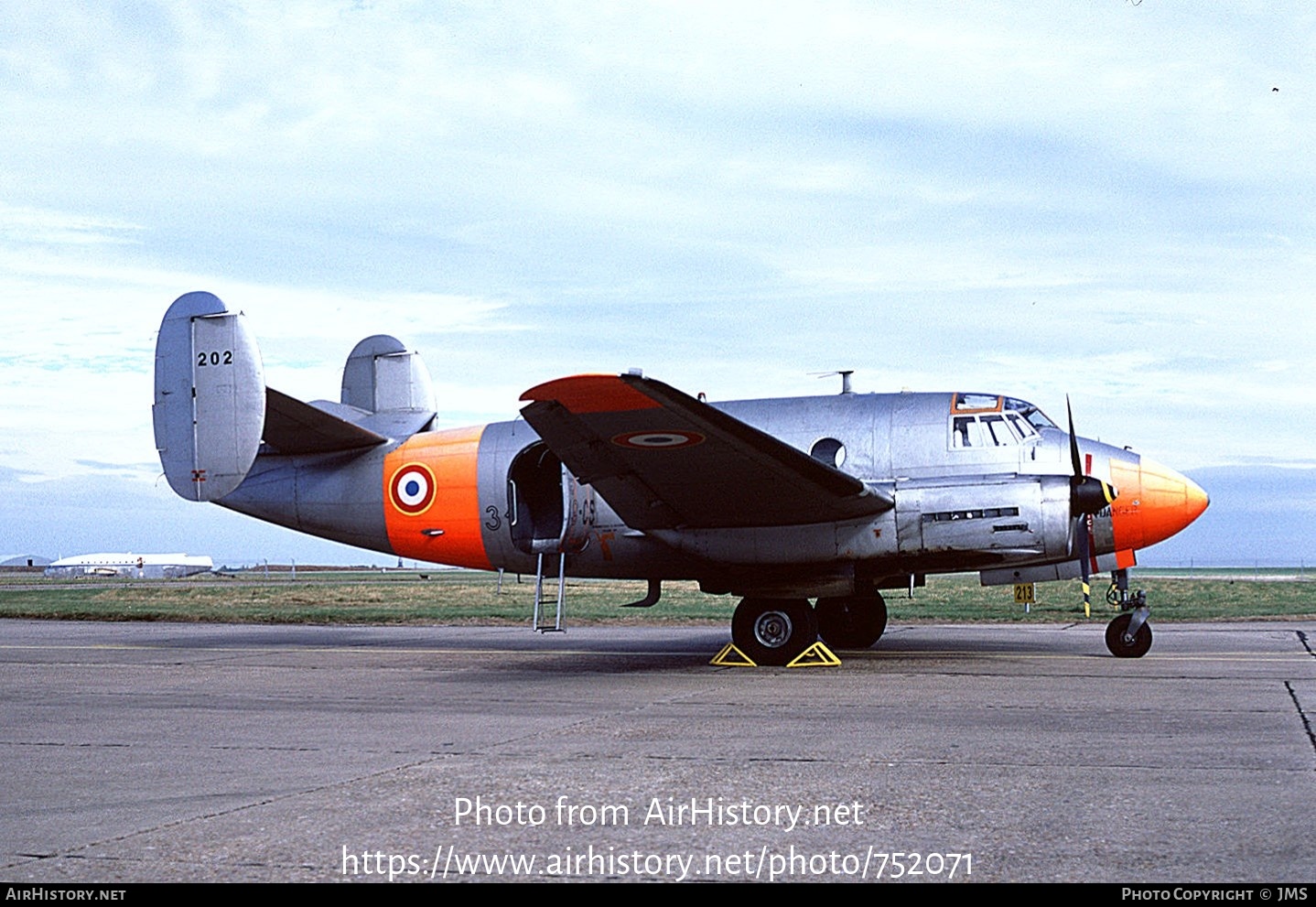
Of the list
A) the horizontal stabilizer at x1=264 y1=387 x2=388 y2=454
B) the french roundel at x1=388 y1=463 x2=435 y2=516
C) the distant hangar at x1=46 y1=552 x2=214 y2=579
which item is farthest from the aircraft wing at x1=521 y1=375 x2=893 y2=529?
the distant hangar at x1=46 y1=552 x2=214 y2=579

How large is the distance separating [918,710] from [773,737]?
2256mm

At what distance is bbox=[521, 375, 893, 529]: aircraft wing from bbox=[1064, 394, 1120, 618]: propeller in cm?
247

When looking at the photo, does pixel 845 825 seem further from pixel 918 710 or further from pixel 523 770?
pixel 918 710

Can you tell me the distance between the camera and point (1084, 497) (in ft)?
52.6

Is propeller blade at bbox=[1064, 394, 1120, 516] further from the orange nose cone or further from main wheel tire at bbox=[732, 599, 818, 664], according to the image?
main wheel tire at bbox=[732, 599, 818, 664]

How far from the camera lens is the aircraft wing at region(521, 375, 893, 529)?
551 inches

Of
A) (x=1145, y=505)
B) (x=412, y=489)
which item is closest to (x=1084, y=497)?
(x=1145, y=505)

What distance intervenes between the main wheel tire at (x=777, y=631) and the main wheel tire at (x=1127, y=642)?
4.20 m

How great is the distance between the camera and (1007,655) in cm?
1773

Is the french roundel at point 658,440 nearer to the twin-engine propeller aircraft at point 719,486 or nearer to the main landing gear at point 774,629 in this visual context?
the twin-engine propeller aircraft at point 719,486

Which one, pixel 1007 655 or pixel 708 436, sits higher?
pixel 708 436

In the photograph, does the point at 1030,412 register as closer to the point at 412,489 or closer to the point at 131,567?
the point at 412,489

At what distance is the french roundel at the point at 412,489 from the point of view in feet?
65.4
